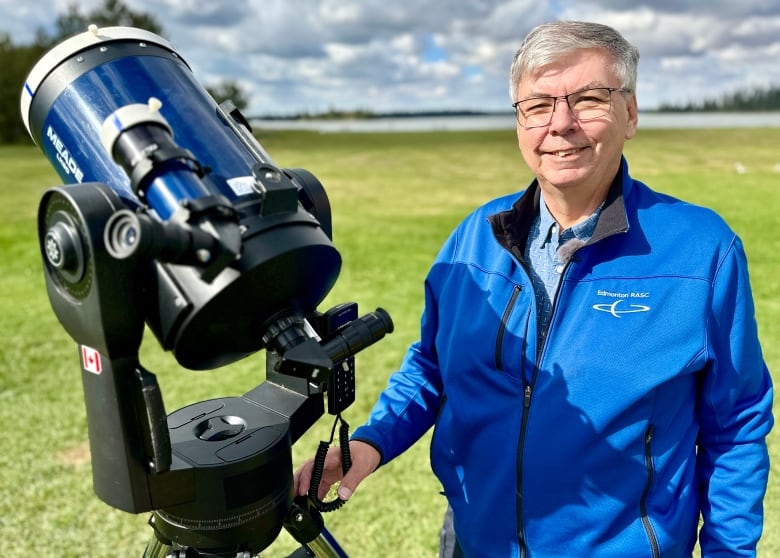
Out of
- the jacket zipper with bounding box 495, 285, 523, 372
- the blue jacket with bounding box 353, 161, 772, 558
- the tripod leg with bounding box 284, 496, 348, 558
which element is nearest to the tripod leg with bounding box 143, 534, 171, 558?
the tripod leg with bounding box 284, 496, 348, 558

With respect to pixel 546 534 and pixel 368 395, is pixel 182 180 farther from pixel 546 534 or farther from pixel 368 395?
pixel 368 395

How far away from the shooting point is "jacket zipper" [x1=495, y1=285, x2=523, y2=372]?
1682 mm

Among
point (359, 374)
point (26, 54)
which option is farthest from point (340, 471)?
point (26, 54)

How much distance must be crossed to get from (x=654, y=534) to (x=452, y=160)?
26197 mm

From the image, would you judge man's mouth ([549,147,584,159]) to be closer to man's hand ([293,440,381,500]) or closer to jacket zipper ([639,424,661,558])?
jacket zipper ([639,424,661,558])

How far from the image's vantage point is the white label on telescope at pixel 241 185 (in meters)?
1.28

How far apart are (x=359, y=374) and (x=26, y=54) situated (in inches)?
1818

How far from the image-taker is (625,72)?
5.44ft

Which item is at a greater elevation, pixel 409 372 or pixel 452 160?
pixel 409 372

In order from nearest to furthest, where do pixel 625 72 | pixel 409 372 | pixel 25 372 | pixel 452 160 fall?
pixel 625 72 < pixel 409 372 < pixel 25 372 < pixel 452 160

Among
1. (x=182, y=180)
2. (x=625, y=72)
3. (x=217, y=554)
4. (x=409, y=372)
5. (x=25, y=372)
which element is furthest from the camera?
(x=25, y=372)

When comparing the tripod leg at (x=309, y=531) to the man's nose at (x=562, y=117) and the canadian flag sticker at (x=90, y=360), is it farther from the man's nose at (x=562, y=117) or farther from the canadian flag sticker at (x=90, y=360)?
the man's nose at (x=562, y=117)

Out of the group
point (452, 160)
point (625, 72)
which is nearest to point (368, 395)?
point (625, 72)

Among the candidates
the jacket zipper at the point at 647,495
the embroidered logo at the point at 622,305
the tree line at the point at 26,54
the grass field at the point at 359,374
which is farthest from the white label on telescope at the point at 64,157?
the tree line at the point at 26,54
